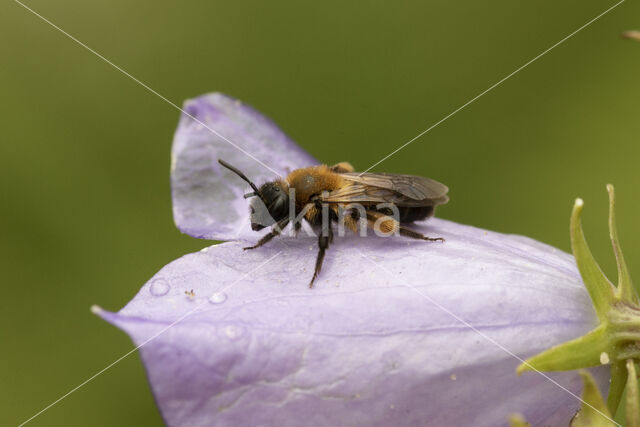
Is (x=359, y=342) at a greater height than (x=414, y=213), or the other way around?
(x=414, y=213)

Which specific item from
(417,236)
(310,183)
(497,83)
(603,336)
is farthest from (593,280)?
(497,83)

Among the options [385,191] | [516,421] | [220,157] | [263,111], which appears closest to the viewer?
[516,421]

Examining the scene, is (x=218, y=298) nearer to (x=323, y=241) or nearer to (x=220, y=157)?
(x=323, y=241)

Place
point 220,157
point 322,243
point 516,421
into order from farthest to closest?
1. point 220,157
2. point 322,243
3. point 516,421

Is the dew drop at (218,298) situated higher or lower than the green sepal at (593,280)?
lower

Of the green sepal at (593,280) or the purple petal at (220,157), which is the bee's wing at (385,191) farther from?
the green sepal at (593,280)

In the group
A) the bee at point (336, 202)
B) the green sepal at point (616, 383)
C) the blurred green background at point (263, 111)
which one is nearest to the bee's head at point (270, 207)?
the bee at point (336, 202)

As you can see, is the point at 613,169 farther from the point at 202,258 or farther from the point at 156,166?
the point at 202,258
